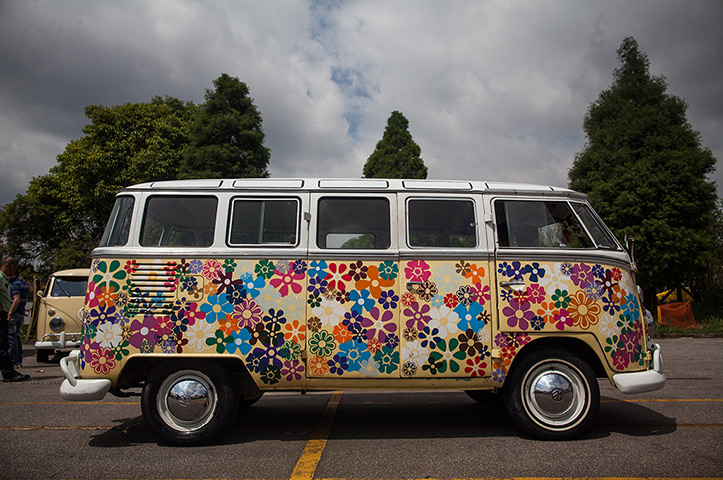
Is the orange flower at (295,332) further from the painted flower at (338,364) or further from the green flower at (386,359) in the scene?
the green flower at (386,359)

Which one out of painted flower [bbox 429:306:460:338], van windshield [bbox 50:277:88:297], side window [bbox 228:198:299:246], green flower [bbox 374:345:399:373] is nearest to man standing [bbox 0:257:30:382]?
van windshield [bbox 50:277:88:297]

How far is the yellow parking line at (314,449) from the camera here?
150 inches

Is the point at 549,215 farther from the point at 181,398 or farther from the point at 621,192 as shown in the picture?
the point at 621,192

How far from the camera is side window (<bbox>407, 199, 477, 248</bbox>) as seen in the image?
4793mm

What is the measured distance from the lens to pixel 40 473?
3912 mm

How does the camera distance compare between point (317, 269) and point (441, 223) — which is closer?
point (317, 269)

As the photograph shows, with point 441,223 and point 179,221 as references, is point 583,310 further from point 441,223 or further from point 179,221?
point 179,221

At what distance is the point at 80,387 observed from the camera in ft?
14.7

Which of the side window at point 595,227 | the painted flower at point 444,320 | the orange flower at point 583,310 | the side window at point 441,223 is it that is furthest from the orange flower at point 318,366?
the side window at point 595,227

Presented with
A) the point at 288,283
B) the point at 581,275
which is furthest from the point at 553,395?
the point at 288,283

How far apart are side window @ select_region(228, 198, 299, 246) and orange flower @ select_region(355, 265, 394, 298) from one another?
80cm

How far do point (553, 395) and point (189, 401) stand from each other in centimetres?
361

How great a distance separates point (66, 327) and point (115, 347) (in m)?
7.46

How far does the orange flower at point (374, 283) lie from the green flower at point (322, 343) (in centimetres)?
56
